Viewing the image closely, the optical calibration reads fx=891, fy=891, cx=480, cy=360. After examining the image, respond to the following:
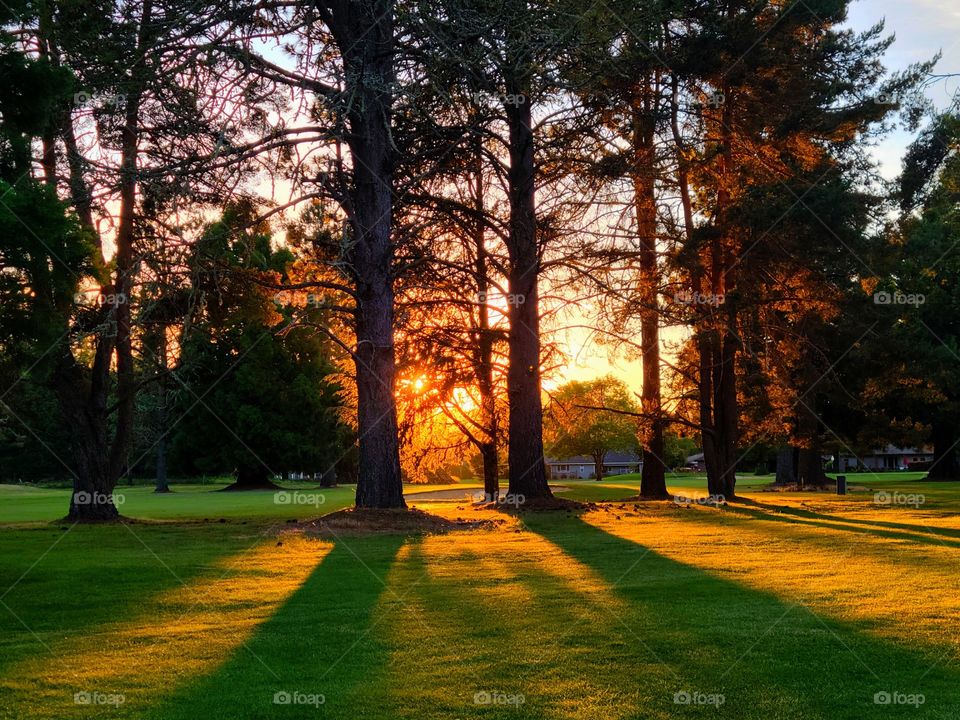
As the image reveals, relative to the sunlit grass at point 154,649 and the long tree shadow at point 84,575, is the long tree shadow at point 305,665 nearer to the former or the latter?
the sunlit grass at point 154,649

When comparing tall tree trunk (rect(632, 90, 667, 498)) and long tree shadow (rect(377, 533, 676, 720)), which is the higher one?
tall tree trunk (rect(632, 90, 667, 498))

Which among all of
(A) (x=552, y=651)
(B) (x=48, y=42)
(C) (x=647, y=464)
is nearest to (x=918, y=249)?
(C) (x=647, y=464)

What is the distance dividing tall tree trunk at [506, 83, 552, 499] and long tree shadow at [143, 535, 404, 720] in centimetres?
1271

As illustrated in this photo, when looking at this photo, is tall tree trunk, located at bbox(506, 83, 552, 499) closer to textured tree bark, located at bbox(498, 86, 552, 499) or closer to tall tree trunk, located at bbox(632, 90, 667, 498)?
textured tree bark, located at bbox(498, 86, 552, 499)

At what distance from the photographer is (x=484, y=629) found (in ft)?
27.6

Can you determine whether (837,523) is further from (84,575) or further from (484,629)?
(84,575)

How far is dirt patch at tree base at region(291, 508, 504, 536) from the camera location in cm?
1742

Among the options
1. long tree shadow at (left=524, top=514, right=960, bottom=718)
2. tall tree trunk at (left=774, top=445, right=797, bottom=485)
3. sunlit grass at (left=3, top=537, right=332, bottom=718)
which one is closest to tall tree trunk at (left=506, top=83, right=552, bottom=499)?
sunlit grass at (left=3, top=537, right=332, bottom=718)

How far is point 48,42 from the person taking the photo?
68.0ft

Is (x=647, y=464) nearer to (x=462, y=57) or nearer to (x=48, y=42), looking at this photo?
(x=462, y=57)

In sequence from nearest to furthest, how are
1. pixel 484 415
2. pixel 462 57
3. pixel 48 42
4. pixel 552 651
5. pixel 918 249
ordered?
pixel 552 651, pixel 462 57, pixel 48 42, pixel 484 415, pixel 918 249

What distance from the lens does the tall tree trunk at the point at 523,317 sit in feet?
76.2

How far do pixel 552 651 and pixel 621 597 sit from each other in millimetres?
2616

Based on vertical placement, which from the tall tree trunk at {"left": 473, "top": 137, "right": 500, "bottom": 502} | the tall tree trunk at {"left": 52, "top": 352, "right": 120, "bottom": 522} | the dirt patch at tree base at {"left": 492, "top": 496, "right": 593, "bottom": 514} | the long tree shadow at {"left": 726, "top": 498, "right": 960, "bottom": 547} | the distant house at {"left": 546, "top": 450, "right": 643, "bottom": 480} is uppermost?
the tall tree trunk at {"left": 473, "top": 137, "right": 500, "bottom": 502}
